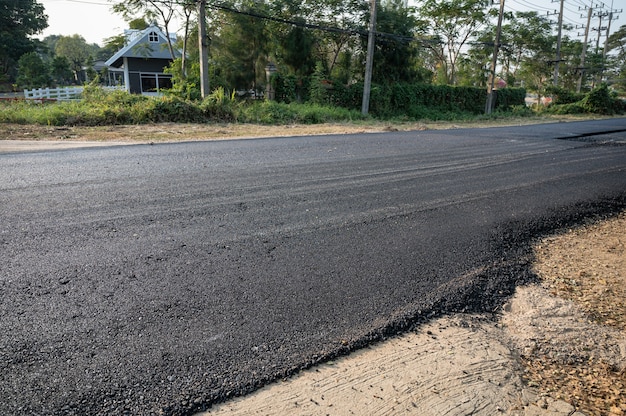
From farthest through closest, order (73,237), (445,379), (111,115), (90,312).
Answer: (111,115), (73,237), (90,312), (445,379)

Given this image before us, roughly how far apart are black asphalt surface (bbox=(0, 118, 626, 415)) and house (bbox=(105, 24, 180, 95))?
25.4m

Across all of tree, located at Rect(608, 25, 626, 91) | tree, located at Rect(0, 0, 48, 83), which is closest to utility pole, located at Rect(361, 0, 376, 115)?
tree, located at Rect(0, 0, 48, 83)

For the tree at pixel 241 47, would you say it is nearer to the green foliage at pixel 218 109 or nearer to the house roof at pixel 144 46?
the green foliage at pixel 218 109

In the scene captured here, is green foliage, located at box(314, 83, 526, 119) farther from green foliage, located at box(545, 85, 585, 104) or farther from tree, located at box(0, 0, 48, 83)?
tree, located at box(0, 0, 48, 83)

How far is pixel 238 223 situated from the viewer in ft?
14.8

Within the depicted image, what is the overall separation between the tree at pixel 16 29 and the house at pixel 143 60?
1706 cm

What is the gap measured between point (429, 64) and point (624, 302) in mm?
42145

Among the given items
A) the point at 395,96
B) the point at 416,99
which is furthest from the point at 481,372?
the point at 416,99

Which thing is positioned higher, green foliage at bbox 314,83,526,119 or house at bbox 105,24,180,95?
house at bbox 105,24,180,95

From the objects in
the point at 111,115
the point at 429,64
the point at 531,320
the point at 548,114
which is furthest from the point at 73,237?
the point at 429,64

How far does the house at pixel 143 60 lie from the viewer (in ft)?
97.9

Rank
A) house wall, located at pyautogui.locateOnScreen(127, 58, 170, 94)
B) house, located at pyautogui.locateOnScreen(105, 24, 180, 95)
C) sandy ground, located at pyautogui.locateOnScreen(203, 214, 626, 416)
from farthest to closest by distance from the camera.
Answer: house wall, located at pyautogui.locateOnScreen(127, 58, 170, 94), house, located at pyautogui.locateOnScreen(105, 24, 180, 95), sandy ground, located at pyautogui.locateOnScreen(203, 214, 626, 416)

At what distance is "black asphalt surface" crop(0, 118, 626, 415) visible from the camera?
7.48ft

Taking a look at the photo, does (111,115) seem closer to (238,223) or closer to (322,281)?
(238,223)
